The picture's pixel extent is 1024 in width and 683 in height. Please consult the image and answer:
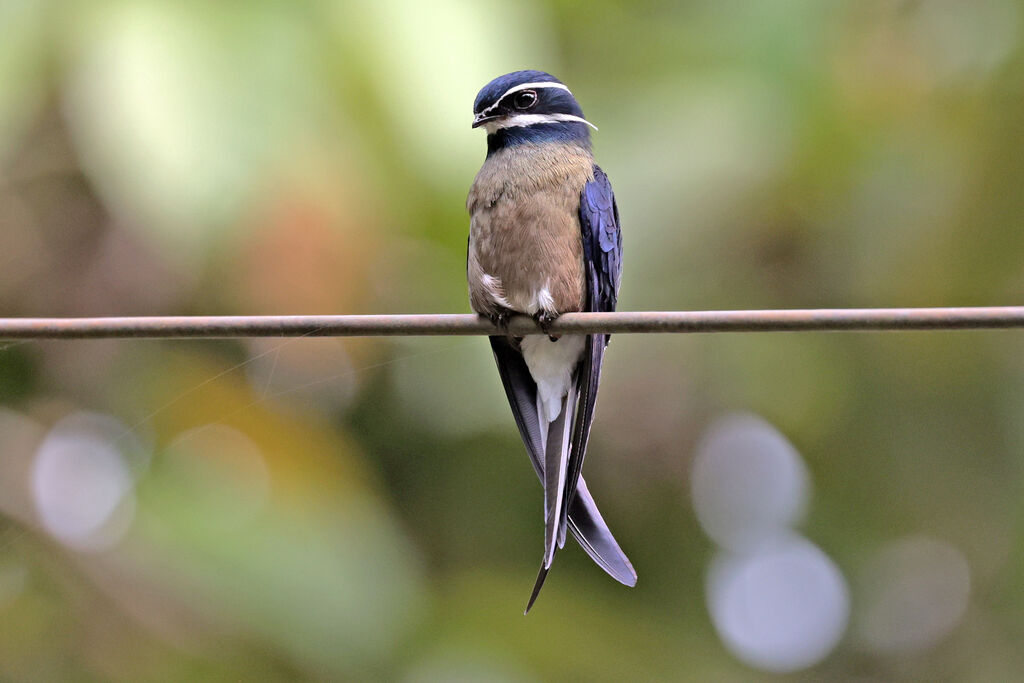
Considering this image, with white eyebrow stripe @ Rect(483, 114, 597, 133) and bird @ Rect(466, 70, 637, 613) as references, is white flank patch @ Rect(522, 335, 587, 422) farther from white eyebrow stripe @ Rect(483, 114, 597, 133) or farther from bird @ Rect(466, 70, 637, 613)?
white eyebrow stripe @ Rect(483, 114, 597, 133)

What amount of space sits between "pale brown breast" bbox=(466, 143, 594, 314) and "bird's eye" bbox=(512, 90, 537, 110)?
0.24m

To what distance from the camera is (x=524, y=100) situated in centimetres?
385

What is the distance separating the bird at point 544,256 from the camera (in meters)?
3.47

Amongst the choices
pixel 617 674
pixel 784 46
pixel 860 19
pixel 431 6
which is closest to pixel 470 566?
pixel 617 674

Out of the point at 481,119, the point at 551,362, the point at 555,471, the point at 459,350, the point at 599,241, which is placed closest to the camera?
the point at 555,471

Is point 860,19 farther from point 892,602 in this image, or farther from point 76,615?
point 76,615

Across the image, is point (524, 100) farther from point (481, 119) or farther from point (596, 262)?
point (596, 262)

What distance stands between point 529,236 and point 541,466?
69cm

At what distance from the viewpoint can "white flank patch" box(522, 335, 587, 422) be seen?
12.1 ft

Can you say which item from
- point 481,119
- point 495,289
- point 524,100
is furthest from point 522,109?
point 495,289

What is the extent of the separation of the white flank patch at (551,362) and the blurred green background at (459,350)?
127cm

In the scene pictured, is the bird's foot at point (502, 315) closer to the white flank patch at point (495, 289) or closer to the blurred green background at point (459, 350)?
the white flank patch at point (495, 289)

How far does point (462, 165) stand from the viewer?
4844 millimetres

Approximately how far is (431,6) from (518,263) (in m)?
1.83
